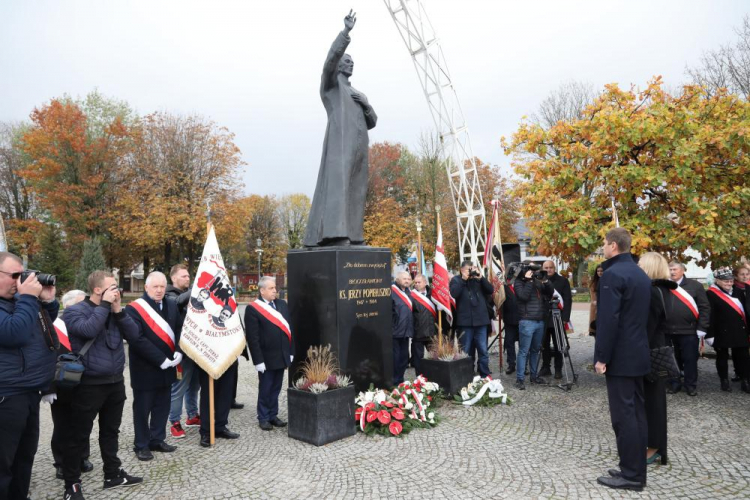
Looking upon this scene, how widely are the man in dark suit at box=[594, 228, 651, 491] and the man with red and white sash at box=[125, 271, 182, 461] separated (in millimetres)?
4382

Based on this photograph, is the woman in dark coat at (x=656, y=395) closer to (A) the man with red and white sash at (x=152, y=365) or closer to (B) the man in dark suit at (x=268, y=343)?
(B) the man in dark suit at (x=268, y=343)

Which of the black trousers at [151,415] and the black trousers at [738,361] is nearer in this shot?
the black trousers at [151,415]

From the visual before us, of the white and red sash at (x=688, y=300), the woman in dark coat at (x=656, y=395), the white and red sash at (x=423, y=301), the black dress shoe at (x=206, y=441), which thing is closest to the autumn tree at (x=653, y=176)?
the white and red sash at (x=688, y=300)

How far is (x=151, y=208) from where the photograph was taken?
2672cm

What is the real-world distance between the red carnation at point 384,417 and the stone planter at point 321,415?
311 millimetres

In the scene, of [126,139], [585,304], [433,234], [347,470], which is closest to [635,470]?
[347,470]

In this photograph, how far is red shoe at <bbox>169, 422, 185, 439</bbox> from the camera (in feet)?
19.3

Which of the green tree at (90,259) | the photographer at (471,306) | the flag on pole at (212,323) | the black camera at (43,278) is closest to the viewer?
the black camera at (43,278)

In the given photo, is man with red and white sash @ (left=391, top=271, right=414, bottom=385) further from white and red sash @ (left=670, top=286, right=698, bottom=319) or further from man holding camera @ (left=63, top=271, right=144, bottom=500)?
man holding camera @ (left=63, top=271, right=144, bottom=500)

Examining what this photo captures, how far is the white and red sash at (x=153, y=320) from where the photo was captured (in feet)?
17.5

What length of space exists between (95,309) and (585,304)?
27924 millimetres

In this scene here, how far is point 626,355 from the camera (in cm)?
430

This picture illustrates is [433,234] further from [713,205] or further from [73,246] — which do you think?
[713,205]

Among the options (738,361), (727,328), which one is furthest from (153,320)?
(738,361)
